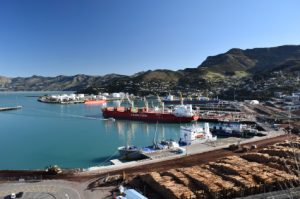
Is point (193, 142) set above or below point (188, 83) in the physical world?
below

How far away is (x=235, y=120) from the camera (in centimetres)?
6381

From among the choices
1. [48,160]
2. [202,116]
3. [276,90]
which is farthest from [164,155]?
[276,90]

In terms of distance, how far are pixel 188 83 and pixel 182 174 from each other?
172 metres

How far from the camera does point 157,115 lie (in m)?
69.8

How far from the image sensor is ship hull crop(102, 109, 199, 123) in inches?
2657

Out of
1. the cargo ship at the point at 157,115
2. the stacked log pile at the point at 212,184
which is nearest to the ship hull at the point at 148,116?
the cargo ship at the point at 157,115

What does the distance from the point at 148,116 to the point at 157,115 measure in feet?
8.70

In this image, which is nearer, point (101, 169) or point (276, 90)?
point (101, 169)

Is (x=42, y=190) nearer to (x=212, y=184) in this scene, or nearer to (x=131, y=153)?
(x=212, y=184)

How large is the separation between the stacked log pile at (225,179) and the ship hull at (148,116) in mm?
43896

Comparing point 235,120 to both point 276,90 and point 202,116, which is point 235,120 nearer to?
point 202,116

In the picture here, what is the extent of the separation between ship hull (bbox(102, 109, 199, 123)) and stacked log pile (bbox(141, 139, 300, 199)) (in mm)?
43896

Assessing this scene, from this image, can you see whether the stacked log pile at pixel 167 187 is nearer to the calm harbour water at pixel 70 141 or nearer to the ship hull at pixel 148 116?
the calm harbour water at pixel 70 141

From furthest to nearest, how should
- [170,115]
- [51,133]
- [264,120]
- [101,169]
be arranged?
[170,115], [264,120], [51,133], [101,169]
